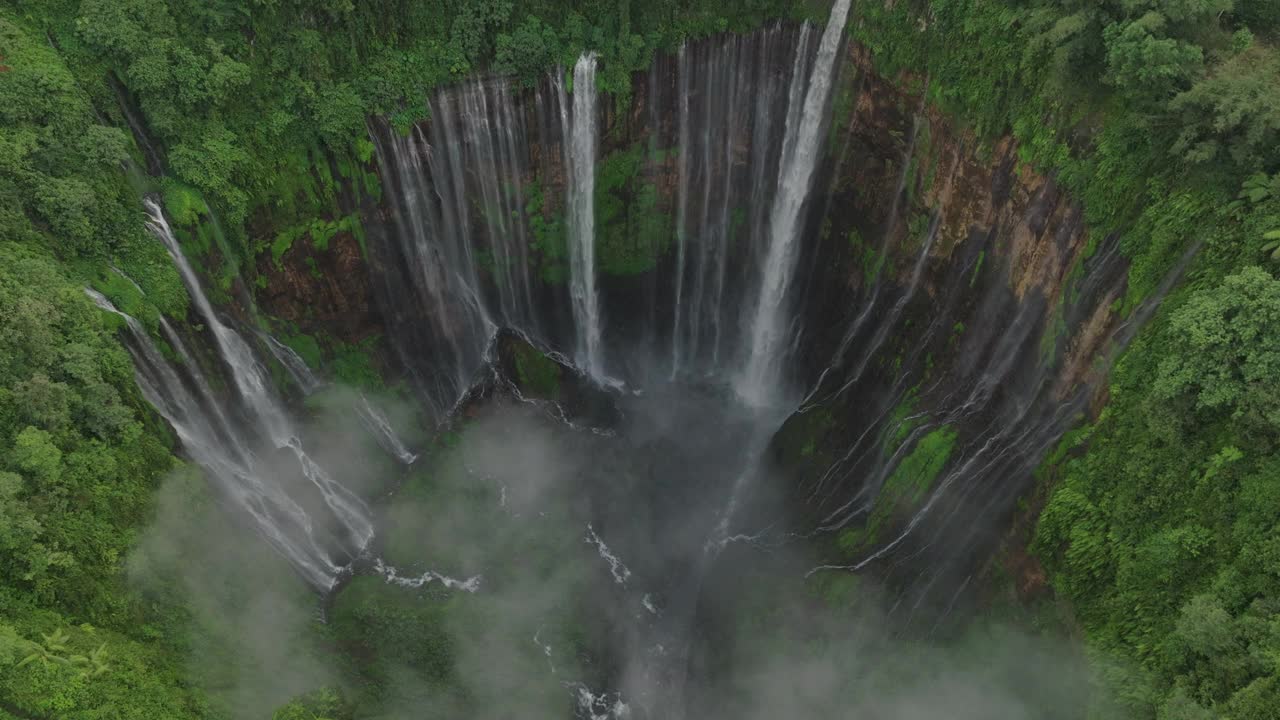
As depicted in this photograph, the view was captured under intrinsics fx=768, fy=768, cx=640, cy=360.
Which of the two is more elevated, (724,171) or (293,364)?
(724,171)

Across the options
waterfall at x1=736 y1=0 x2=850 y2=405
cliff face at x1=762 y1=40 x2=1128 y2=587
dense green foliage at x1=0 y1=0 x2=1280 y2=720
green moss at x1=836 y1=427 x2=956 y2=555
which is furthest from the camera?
waterfall at x1=736 y1=0 x2=850 y2=405

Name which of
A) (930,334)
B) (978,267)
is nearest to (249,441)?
(930,334)

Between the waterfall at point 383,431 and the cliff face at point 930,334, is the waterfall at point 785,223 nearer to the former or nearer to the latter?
the cliff face at point 930,334

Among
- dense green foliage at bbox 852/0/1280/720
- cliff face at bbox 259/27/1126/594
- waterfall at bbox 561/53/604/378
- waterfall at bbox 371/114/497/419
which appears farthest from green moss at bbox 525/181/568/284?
dense green foliage at bbox 852/0/1280/720

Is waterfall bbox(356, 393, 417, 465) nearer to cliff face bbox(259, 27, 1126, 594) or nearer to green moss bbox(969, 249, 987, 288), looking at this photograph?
cliff face bbox(259, 27, 1126, 594)

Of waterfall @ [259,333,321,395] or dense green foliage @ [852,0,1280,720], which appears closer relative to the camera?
dense green foliage @ [852,0,1280,720]

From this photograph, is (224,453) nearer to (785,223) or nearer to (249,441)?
(249,441)

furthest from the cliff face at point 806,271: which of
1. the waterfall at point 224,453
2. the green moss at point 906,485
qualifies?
the waterfall at point 224,453
